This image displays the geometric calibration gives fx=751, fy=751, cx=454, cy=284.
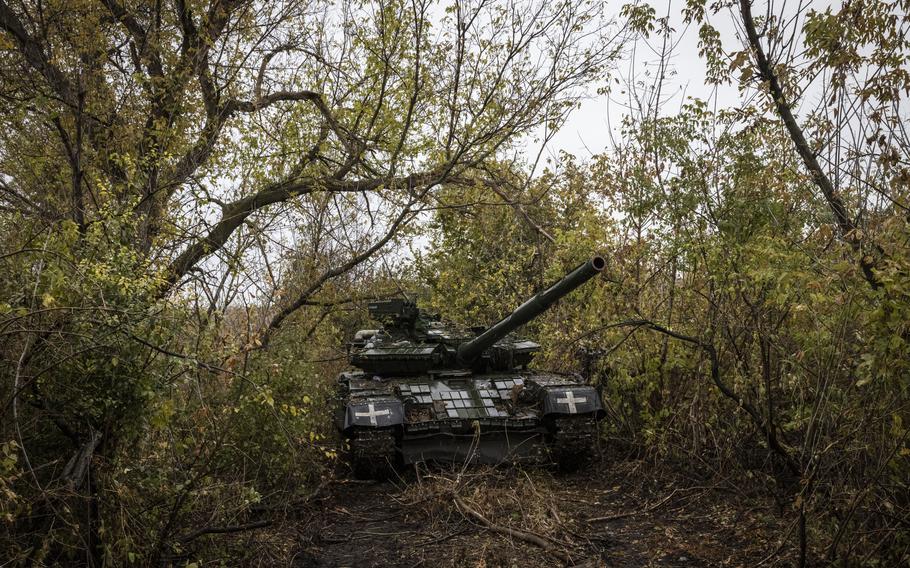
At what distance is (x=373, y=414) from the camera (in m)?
7.89

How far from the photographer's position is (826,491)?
5.34 metres

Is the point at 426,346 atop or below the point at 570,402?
atop

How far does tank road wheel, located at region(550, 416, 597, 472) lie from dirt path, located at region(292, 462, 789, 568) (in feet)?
1.04

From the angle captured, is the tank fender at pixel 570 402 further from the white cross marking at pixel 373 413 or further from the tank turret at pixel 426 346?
the white cross marking at pixel 373 413

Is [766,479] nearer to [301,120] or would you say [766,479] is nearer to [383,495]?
[383,495]

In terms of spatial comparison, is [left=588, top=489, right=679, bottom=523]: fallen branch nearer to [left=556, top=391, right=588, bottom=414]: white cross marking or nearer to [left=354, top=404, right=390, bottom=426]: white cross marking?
[left=556, top=391, right=588, bottom=414]: white cross marking

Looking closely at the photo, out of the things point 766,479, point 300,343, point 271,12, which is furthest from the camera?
point 300,343

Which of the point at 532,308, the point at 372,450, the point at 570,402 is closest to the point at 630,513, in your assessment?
the point at 570,402

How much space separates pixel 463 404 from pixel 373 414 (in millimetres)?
1222

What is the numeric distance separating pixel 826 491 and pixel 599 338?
4.63m

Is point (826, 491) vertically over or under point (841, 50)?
under

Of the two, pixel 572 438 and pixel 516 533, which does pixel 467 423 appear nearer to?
pixel 572 438

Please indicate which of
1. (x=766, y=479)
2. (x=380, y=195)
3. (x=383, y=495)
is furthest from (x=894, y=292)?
(x=380, y=195)

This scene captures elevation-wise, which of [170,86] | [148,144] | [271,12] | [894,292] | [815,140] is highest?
[271,12]
